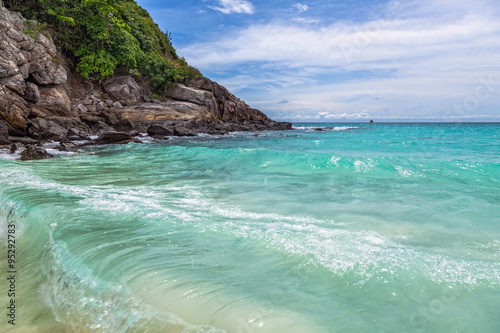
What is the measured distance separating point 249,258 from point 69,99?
27.9 meters

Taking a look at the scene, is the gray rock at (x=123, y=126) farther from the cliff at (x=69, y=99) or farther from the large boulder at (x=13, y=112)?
the large boulder at (x=13, y=112)

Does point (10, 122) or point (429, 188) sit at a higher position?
point (10, 122)

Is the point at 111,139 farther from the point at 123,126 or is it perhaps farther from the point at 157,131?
the point at 123,126

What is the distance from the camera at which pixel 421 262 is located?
3.41 metres

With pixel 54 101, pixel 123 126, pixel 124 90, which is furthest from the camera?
pixel 124 90

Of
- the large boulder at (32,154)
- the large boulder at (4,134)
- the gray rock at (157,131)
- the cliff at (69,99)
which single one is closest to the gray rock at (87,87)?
the cliff at (69,99)

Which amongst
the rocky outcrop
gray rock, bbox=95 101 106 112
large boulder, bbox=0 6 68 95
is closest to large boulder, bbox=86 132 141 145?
the rocky outcrop

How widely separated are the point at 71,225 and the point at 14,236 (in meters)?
0.94

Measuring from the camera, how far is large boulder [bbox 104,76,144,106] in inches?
1186

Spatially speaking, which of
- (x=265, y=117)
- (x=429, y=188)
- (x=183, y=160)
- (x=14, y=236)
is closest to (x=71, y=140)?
(x=183, y=160)

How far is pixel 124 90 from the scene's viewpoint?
30375mm

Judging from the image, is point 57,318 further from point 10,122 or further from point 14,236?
point 10,122

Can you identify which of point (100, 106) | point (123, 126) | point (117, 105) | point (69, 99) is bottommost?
point (123, 126)

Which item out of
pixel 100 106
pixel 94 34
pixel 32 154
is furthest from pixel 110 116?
pixel 32 154
